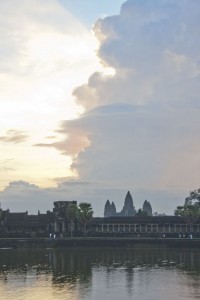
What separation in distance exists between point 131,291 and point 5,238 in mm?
79811

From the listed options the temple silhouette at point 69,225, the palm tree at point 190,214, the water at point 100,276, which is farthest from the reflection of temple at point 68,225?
the water at point 100,276

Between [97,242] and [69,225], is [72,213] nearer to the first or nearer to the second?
[69,225]

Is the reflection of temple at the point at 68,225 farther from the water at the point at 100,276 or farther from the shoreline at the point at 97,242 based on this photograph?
the water at the point at 100,276

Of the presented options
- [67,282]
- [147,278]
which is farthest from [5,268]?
[147,278]

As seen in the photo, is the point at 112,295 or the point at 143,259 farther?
the point at 143,259

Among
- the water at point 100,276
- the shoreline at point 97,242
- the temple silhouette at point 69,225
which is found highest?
the temple silhouette at point 69,225

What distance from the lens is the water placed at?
53.0 metres

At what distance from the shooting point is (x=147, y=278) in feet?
211

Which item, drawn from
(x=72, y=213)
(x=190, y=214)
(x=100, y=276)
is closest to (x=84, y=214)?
(x=72, y=213)

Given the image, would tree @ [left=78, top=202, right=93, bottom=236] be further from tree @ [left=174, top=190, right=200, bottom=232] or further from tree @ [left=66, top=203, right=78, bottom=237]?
tree @ [left=174, top=190, right=200, bottom=232]

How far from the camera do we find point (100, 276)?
66938 millimetres

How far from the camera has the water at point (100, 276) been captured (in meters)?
53.0

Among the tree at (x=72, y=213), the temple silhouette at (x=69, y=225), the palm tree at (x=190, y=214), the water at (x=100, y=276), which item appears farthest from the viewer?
the temple silhouette at (x=69, y=225)

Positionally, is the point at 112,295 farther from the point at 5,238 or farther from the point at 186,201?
the point at 186,201
